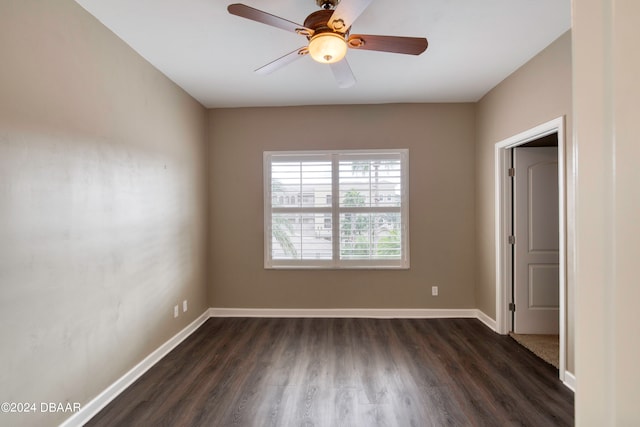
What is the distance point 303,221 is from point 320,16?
2603mm

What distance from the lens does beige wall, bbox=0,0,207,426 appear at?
1.67 metres

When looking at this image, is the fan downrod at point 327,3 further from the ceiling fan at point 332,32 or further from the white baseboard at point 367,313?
the white baseboard at point 367,313

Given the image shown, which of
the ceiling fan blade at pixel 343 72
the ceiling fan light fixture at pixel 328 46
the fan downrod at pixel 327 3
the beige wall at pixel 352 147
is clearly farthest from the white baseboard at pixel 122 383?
the fan downrod at pixel 327 3

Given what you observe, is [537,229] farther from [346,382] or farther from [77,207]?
[77,207]

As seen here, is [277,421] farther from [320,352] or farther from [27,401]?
[27,401]

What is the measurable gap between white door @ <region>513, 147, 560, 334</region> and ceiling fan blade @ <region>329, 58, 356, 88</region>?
2.16 meters

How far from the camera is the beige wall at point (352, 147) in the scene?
4.01 meters

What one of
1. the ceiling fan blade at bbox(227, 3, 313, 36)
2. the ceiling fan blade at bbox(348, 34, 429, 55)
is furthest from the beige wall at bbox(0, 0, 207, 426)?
the ceiling fan blade at bbox(348, 34, 429, 55)

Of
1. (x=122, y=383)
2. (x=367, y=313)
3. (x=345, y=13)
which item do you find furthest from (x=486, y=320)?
(x=122, y=383)

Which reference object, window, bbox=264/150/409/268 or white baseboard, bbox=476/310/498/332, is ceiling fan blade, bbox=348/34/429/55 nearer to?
window, bbox=264/150/409/268

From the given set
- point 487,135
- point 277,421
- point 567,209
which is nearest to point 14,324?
point 277,421

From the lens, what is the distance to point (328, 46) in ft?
6.06

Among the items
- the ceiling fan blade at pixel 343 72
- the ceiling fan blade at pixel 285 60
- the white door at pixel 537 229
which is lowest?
the white door at pixel 537 229

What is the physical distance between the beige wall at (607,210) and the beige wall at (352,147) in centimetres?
371
